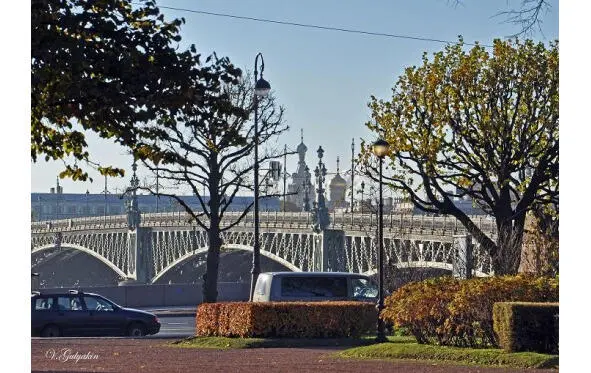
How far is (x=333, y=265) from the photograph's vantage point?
66.4 m

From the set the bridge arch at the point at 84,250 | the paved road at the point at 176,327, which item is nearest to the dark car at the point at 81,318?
the paved road at the point at 176,327

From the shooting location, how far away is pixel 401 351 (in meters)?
22.4

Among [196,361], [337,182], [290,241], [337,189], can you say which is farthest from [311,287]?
[337,189]

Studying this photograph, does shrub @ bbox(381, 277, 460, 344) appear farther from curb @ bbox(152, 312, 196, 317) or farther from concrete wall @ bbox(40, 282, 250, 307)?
concrete wall @ bbox(40, 282, 250, 307)

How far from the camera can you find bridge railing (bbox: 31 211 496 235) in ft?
179

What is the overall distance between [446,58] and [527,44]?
2.48 m

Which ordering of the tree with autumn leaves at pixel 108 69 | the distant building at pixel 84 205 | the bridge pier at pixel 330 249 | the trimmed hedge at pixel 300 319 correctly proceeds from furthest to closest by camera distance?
the distant building at pixel 84 205 < the bridge pier at pixel 330 249 < the trimmed hedge at pixel 300 319 < the tree with autumn leaves at pixel 108 69

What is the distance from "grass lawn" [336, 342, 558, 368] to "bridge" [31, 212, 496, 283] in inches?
755

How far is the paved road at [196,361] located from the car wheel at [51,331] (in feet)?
17.9

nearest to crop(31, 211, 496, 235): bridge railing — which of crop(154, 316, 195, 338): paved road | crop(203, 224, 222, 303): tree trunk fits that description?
crop(203, 224, 222, 303): tree trunk

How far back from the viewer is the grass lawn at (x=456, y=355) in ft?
63.9

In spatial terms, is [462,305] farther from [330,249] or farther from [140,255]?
[140,255]

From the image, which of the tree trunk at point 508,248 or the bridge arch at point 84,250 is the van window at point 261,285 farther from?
the bridge arch at point 84,250
